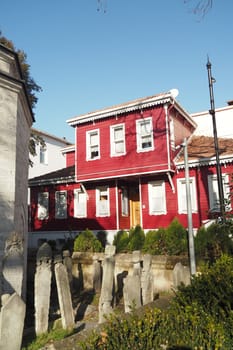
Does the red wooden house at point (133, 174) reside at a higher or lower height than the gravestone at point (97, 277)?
higher

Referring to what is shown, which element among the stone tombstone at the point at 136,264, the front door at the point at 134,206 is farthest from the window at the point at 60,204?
the stone tombstone at the point at 136,264

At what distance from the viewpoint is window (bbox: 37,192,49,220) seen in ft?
71.5

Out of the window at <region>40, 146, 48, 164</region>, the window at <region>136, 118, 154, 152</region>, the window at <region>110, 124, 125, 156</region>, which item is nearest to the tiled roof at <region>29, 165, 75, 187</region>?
the window at <region>110, 124, 125, 156</region>

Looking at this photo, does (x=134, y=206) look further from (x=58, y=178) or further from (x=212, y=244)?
(x=212, y=244)

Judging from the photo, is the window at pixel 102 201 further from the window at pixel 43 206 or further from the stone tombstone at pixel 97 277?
the stone tombstone at pixel 97 277

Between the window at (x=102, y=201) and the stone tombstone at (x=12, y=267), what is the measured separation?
14.0 m

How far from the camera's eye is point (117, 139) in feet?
60.6

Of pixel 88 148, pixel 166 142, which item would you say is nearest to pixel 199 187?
pixel 166 142

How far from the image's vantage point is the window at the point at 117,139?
18203 mm

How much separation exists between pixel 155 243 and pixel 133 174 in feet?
18.7

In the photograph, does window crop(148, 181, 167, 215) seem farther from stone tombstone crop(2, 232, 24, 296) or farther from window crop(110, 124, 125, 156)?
stone tombstone crop(2, 232, 24, 296)

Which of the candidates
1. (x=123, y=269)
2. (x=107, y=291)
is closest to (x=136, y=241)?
(x=123, y=269)

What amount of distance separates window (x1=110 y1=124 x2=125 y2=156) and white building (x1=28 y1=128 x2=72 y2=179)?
14.0 metres

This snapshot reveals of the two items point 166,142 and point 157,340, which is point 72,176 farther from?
point 157,340
